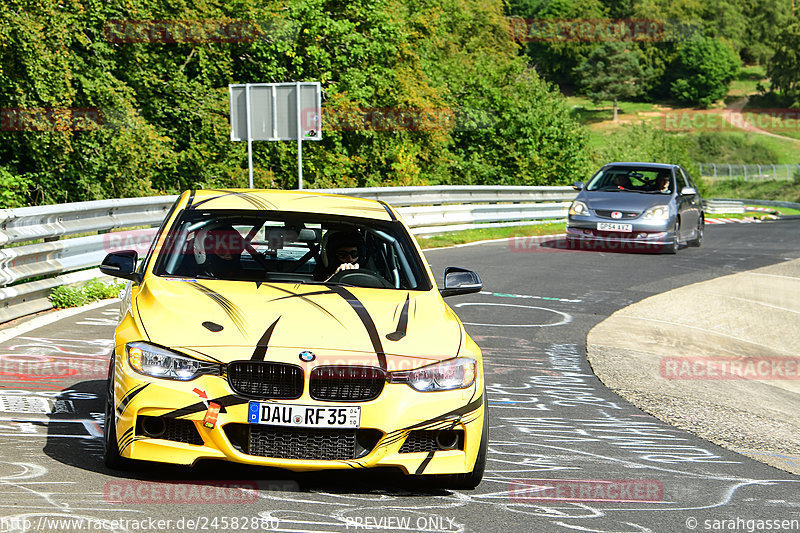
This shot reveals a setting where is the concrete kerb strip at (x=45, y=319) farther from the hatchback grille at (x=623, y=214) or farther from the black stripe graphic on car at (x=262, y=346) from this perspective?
the hatchback grille at (x=623, y=214)

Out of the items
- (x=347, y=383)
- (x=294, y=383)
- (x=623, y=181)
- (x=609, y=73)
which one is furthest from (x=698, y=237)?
(x=609, y=73)

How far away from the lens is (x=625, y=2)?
6270 inches

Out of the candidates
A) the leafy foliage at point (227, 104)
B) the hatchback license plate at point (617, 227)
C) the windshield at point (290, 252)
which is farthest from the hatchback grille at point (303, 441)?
the leafy foliage at point (227, 104)

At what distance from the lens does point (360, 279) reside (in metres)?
6.16

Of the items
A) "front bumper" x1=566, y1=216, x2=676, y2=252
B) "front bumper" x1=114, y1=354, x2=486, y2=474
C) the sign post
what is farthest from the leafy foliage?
"front bumper" x1=114, y1=354, x2=486, y2=474

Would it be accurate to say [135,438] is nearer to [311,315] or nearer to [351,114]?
[311,315]

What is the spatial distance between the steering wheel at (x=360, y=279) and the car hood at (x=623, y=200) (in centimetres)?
1469

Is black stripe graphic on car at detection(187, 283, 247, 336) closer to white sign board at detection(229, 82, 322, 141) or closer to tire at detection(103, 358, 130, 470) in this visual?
tire at detection(103, 358, 130, 470)

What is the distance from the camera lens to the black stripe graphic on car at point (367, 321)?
488cm

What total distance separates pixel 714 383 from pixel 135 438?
5.91 metres

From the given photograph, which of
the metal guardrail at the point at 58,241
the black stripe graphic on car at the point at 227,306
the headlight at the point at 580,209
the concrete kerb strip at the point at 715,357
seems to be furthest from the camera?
the headlight at the point at 580,209

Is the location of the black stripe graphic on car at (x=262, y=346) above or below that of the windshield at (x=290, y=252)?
below

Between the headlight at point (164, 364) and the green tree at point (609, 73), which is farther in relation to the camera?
the green tree at point (609, 73)

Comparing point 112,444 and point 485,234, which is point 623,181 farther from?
point 112,444
